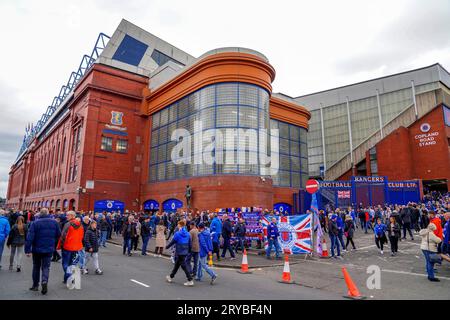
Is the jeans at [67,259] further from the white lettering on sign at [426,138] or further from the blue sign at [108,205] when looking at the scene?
the white lettering on sign at [426,138]

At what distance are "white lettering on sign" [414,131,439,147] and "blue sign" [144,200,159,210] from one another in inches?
1411

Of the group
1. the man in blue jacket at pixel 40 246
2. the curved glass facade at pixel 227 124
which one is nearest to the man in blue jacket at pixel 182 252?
the man in blue jacket at pixel 40 246

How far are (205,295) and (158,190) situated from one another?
2837 centimetres

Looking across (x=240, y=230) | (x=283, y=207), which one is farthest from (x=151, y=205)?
(x=240, y=230)

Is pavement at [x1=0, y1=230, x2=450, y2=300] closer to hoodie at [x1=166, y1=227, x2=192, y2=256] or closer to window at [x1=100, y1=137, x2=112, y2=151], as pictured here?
hoodie at [x1=166, y1=227, x2=192, y2=256]

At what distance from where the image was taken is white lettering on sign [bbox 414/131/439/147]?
40.1 metres

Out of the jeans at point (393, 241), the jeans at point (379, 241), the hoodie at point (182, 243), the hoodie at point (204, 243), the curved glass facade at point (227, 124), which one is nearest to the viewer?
the hoodie at point (182, 243)

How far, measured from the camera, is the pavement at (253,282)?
731cm

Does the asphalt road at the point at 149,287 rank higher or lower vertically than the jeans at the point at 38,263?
lower

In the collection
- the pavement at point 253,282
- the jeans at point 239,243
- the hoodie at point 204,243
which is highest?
the hoodie at point 204,243

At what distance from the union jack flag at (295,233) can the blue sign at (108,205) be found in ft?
83.5

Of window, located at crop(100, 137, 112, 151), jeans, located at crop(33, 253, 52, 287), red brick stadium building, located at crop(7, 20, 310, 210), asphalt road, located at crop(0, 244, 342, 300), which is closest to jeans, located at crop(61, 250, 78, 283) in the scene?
asphalt road, located at crop(0, 244, 342, 300)

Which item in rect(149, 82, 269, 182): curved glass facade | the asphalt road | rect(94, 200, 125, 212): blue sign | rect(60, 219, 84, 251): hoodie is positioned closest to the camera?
A: the asphalt road
